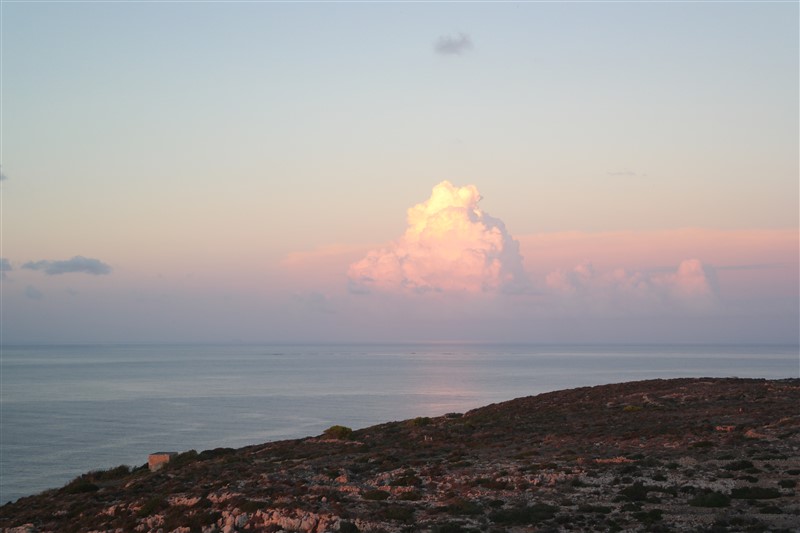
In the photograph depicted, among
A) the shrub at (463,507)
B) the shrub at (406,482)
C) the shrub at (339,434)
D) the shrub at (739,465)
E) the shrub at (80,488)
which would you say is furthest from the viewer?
the shrub at (339,434)

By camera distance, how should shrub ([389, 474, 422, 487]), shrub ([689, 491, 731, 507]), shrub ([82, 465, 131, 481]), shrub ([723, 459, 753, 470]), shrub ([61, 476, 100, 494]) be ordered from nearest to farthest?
1. shrub ([689, 491, 731, 507])
2. shrub ([723, 459, 753, 470])
3. shrub ([389, 474, 422, 487])
4. shrub ([61, 476, 100, 494])
5. shrub ([82, 465, 131, 481])

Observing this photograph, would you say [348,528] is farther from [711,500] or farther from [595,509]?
[711,500]

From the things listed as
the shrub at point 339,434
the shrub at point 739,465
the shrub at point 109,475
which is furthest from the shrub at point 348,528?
the shrub at point 339,434

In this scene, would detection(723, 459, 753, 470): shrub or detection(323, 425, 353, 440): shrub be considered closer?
detection(723, 459, 753, 470): shrub

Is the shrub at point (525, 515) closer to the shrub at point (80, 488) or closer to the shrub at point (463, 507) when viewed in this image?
the shrub at point (463, 507)

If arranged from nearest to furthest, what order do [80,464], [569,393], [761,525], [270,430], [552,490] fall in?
[761,525], [552,490], [569,393], [80,464], [270,430]

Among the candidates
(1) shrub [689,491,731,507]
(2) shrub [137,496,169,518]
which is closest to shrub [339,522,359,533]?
(2) shrub [137,496,169,518]

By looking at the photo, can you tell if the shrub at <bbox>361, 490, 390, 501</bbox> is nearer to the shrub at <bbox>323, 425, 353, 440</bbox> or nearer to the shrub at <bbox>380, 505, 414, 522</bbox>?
the shrub at <bbox>380, 505, 414, 522</bbox>

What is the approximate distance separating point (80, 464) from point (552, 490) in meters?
61.0

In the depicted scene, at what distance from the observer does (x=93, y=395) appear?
163m

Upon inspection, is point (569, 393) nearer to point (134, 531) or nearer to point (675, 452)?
point (675, 452)

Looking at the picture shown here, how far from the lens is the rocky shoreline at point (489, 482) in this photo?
2558 centimetres

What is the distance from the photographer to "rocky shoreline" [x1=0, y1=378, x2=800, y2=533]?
25.6 m

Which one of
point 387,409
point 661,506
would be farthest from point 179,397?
point 661,506
